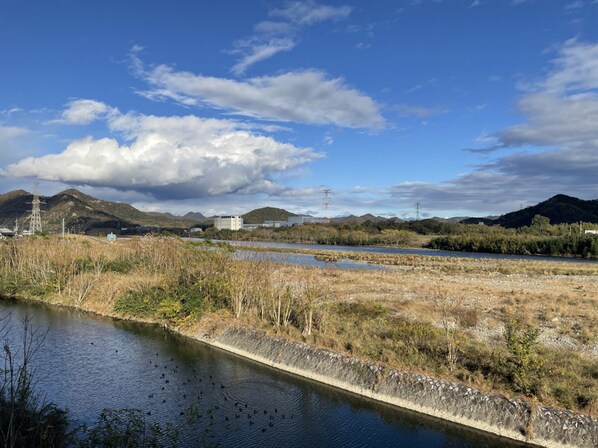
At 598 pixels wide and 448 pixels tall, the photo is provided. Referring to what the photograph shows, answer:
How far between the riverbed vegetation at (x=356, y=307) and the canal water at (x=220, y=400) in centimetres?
312

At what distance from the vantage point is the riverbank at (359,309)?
20266 millimetres

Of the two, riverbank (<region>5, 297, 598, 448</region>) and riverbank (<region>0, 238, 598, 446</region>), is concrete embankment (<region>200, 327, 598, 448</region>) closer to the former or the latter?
riverbank (<region>5, 297, 598, 448</region>)

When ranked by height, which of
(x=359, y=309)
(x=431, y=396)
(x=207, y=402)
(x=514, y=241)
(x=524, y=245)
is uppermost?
(x=514, y=241)

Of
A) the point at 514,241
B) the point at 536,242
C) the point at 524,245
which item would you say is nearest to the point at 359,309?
the point at 536,242

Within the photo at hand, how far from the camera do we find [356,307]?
35094mm

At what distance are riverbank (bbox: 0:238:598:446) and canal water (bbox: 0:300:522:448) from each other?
2.74 metres

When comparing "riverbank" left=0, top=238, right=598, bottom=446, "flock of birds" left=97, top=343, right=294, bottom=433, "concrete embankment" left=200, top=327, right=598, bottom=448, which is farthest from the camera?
"riverbank" left=0, top=238, right=598, bottom=446

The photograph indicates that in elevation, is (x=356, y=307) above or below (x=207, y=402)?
above

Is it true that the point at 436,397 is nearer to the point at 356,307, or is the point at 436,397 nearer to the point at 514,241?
the point at 356,307

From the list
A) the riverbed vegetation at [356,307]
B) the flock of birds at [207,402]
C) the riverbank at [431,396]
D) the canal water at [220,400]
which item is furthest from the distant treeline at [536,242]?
the flock of birds at [207,402]

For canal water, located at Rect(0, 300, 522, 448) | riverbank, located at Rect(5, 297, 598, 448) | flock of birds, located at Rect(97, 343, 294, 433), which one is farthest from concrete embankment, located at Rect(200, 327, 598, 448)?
flock of birds, located at Rect(97, 343, 294, 433)

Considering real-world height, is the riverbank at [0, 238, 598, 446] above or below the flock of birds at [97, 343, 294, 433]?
above

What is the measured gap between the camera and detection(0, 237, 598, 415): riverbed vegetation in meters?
20.5

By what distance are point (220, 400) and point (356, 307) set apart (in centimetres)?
1690
